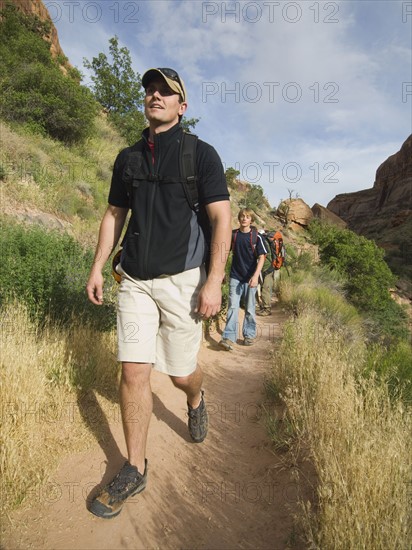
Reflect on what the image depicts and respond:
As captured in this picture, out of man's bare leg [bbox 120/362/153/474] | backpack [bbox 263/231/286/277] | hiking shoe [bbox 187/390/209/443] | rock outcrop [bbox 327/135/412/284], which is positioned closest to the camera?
man's bare leg [bbox 120/362/153/474]

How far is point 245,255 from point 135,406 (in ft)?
11.5

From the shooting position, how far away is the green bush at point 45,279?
3.54m

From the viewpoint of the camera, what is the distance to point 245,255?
528 cm

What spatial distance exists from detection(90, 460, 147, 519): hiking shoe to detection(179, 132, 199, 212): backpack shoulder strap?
1778 millimetres

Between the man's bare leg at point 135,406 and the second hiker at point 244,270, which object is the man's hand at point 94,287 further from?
the second hiker at point 244,270

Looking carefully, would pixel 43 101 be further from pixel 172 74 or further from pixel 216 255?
pixel 216 255

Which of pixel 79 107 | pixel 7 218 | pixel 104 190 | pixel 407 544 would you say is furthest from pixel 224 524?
pixel 79 107

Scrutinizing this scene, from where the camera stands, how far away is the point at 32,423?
2.34 metres

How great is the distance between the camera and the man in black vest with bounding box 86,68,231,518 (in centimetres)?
211

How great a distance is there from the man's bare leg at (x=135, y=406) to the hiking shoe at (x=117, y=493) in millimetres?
63

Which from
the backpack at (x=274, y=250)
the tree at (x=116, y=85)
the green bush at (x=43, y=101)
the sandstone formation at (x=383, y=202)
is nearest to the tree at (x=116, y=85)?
the tree at (x=116, y=85)

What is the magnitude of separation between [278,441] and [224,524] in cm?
76

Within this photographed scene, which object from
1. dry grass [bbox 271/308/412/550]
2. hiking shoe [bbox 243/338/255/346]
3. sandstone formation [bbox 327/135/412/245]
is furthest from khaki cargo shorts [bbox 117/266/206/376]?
sandstone formation [bbox 327/135/412/245]

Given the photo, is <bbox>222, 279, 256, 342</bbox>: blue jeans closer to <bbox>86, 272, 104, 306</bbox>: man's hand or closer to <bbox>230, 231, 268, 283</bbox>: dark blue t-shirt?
<bbox>230, 231, 268, 283</bbox>: dark blue t-shirt
